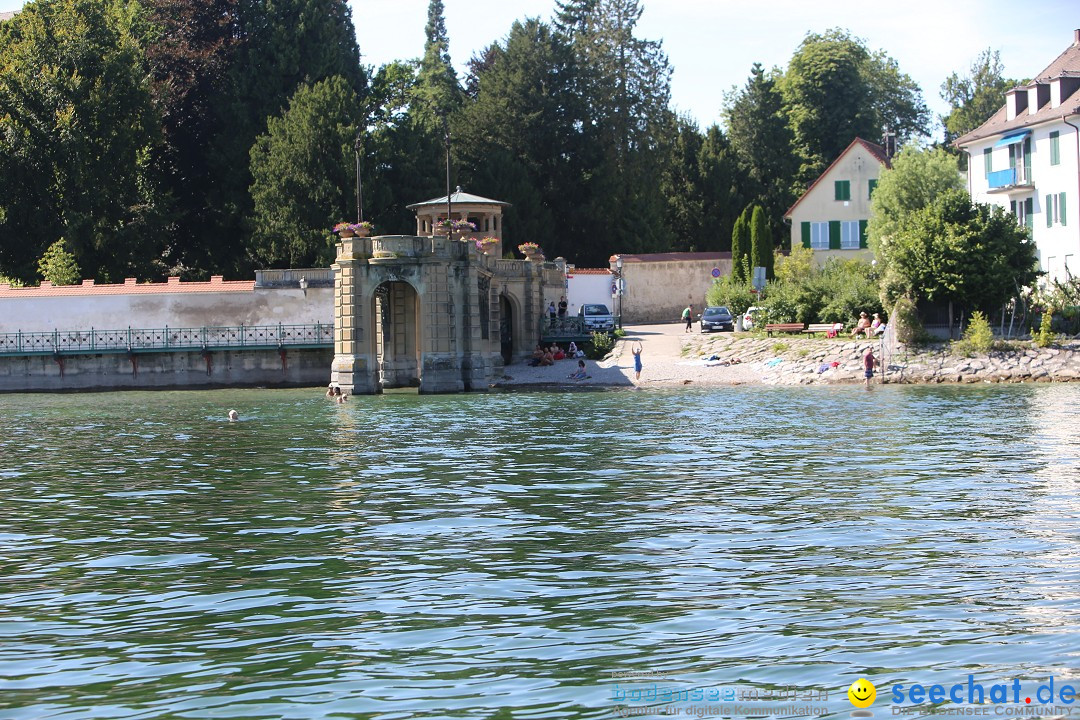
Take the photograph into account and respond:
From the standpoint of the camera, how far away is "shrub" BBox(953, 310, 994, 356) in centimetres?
5062

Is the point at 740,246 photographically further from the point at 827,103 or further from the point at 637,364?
the point at 827,103

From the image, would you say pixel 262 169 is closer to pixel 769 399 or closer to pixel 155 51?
pixel 155 51

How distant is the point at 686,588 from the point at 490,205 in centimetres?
5243

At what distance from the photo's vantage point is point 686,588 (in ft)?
49.3

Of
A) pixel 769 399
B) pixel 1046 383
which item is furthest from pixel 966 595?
pixel 1046 383

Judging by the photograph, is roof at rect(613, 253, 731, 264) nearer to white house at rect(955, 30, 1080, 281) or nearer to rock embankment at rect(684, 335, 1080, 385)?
white house at rect(955, 30, 1080, 281)

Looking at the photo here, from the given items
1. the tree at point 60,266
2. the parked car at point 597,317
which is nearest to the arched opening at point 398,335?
the parked car at point 597,317

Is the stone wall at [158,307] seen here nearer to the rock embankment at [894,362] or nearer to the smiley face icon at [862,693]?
the rock embankment at [894,362]

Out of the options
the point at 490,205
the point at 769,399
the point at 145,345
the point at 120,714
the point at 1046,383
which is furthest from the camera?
the point at 490,205

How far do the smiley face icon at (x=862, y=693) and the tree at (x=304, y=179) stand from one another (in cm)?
5994

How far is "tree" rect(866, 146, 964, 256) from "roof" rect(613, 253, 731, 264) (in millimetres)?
11628

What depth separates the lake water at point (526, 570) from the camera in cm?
1152

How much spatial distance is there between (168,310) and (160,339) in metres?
1.48

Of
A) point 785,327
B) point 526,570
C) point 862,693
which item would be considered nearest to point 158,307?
point 785,327
